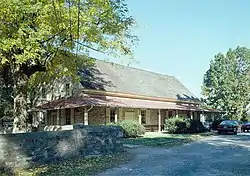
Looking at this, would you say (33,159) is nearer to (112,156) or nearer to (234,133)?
(112,156)

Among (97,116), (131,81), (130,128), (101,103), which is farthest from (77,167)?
(131,81)

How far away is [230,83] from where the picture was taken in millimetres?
49875

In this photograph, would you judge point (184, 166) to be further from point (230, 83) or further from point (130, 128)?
point (230, 83)

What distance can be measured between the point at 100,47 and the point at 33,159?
369 inches

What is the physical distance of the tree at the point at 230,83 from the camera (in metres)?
49.7

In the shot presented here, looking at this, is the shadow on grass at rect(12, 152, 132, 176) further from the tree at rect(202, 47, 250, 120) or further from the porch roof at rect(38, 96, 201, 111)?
the tree at rect(202, 47, 250, 120)

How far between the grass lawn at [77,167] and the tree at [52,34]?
204 inches

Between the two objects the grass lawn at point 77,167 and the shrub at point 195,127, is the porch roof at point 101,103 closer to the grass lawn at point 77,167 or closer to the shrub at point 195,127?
the shrub at point 195,127

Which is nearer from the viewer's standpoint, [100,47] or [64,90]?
[100,47]

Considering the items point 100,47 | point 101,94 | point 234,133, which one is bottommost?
point 234,133

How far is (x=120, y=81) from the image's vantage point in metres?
34.1

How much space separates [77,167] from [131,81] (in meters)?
25.0

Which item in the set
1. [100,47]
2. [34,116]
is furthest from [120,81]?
[100,47]

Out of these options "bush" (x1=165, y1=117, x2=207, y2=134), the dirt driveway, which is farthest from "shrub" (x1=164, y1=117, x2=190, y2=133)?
the dirt driveway
